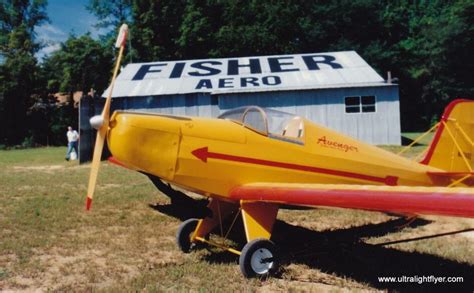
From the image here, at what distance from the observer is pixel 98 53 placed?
43.0 m

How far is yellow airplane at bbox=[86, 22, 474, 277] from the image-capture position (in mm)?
5031

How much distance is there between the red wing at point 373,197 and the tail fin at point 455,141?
11.3ft

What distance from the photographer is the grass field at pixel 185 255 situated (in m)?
5.20

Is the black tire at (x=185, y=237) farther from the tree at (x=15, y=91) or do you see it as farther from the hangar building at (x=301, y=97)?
the tree at (x=15, y=91)

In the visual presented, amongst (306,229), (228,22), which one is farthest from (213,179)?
(228,22)

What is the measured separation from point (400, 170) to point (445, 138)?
51.1 inches

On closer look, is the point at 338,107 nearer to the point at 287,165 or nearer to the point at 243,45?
the point at 287,165

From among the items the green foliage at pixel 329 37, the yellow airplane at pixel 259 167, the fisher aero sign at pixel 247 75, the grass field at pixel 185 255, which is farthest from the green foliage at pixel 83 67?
the yellow airplane at pixel 259 167

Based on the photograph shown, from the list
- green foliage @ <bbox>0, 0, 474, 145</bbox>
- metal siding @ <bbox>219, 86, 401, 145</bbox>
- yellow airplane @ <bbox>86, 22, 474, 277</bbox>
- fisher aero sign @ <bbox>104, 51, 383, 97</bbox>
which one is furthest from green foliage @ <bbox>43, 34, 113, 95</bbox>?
yellow airplane @ <bbox>86, 22, 474, 277</bbox>

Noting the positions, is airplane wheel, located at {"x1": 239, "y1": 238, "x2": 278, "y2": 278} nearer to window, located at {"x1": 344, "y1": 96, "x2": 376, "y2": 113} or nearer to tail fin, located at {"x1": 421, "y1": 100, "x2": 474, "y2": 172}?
tail fin, located at {"x1": 421, "y1": 100, "x2": 474, "y2": 172}

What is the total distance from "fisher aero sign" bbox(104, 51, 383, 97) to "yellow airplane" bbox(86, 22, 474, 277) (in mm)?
16996

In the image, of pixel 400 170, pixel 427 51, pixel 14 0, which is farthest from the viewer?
pixel 14 0

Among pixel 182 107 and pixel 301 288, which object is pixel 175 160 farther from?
pixel 182 107

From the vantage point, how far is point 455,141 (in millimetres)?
7383
